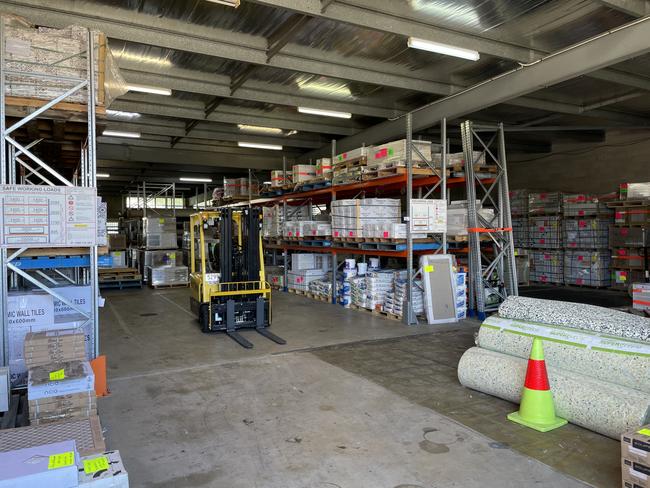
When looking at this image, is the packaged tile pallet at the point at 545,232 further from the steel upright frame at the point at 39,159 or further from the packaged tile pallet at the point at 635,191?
the steel upright frame at the point at 39,159

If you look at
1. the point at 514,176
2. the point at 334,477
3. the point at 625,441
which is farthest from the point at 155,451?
the point at 514,176

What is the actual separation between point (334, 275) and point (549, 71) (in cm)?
627

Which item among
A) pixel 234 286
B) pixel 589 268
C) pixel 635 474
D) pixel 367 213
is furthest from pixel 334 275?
pixel 635 474

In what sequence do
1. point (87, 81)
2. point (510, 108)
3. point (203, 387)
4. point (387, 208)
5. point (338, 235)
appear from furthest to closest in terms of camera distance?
point (510, 108), point (338, 235), point (387, 208), point (203, 387), point (87, 81)

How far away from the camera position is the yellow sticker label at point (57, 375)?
3896 mm

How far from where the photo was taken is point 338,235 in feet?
36.4

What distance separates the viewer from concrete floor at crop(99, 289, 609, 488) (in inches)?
143

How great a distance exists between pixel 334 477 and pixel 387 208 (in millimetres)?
7119

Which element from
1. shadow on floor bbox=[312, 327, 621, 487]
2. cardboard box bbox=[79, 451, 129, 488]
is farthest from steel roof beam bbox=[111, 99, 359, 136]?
cardboard box bbox=[79, 451, 129, 488]

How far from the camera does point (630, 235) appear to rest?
500 inches

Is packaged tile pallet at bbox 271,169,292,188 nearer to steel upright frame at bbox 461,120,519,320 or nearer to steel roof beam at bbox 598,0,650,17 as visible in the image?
steel upright frame at bbox 461,120,519,320

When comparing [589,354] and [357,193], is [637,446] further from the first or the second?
[357,193]

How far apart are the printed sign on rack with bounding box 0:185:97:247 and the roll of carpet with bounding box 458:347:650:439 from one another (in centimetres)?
438

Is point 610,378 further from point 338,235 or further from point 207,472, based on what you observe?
point 338,235
